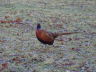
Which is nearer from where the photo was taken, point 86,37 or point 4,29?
point 86,37

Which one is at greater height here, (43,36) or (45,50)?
(43,36)

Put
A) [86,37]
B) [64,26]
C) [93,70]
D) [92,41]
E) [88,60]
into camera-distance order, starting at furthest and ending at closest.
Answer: [64,26]
[86,37]
[92,41]
[88,60]
[93,70]

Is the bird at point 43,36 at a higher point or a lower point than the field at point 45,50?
higher

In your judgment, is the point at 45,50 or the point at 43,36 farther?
the point at 45,50

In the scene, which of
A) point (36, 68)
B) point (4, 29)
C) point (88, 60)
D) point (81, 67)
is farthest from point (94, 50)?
point (4, 29)

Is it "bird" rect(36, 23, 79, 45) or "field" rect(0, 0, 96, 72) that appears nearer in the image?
"field" rect(0, 0, 96, 72)

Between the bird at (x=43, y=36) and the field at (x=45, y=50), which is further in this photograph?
the bird at (x=43, y=36)

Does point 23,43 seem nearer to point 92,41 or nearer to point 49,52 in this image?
point 49,52

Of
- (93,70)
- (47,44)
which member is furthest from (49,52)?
(93,70)

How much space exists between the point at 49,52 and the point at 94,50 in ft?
4.28

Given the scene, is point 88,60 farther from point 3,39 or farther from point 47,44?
point 3,39

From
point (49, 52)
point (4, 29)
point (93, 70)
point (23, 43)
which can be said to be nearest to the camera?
point (93, 70)

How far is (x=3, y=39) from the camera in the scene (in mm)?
9594

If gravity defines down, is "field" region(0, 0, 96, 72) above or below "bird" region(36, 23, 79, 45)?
below
